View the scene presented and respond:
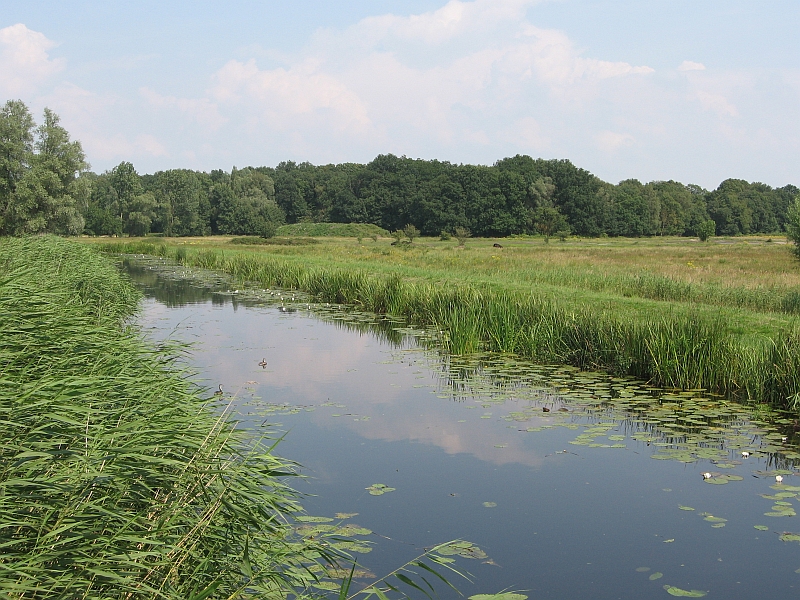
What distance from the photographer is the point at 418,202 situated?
94.1 metres

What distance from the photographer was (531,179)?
95.1m

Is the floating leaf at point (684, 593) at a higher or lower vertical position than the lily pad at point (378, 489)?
lower

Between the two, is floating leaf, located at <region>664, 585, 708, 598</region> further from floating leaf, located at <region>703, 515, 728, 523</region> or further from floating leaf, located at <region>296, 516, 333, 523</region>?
floating leaf, located at <region>296, 516, 333, 523</region>

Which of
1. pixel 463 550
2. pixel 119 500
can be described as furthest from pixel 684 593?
pixel 119 500

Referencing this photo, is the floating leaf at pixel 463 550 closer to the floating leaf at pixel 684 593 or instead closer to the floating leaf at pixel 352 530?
the floating leaf at pixel 352 530

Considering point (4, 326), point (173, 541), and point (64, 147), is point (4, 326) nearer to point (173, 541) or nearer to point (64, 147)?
point (173, 541)

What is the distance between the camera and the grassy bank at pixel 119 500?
11.2 ft

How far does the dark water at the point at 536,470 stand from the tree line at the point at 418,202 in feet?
183

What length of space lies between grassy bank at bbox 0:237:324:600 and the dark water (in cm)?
129

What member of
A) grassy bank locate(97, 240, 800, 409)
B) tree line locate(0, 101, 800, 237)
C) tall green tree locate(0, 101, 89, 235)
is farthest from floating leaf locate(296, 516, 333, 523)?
tree line locate(0, 101, 800, 237)

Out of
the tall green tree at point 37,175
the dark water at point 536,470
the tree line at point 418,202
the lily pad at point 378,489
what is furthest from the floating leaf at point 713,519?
the tree line at point 418,202

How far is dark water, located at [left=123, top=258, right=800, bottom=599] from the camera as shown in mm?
5395

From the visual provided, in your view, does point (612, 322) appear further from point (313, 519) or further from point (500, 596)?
point (500, 596)

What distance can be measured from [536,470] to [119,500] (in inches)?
184
